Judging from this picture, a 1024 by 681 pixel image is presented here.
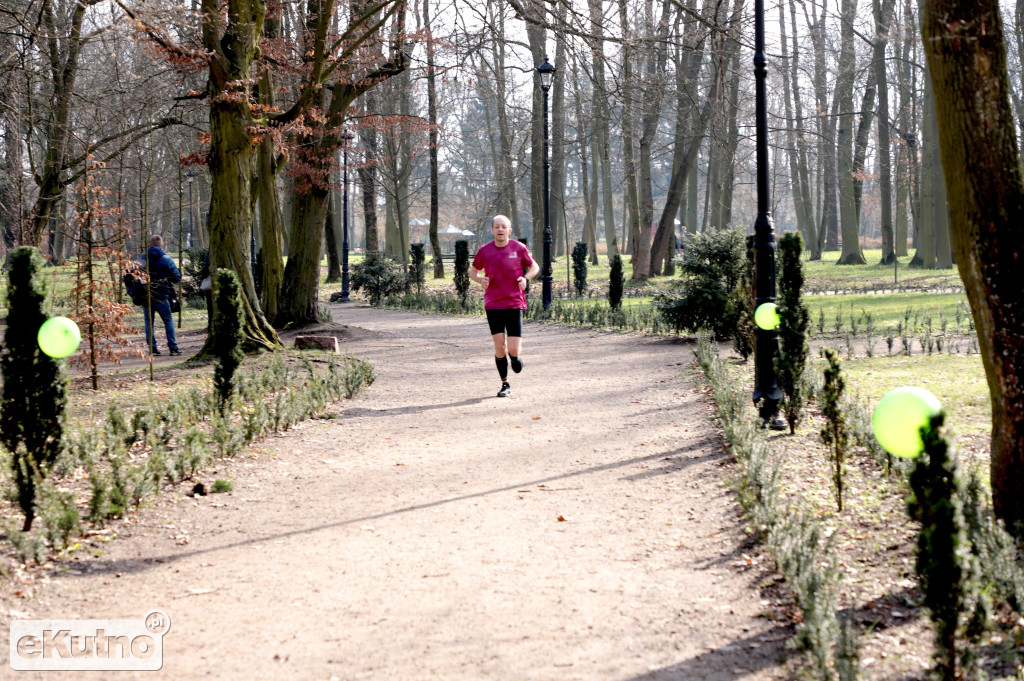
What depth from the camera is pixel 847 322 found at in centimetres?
1653

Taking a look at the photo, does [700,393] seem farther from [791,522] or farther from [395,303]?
[395,303]

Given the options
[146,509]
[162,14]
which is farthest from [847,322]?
[146,509]

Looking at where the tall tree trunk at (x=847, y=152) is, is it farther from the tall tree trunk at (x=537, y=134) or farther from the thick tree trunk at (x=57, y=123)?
the thick tree trunk at (x=57, y=123)

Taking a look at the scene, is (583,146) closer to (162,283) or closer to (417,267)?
(417,267)

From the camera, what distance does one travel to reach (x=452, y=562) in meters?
4.94

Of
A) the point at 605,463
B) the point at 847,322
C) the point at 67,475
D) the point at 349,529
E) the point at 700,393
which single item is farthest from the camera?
the point at 847,322

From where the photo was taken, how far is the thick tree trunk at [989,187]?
4605mm

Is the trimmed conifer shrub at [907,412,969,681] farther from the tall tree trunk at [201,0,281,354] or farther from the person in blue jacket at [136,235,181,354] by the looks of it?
the person in blue jacket at [136,235,181,354]

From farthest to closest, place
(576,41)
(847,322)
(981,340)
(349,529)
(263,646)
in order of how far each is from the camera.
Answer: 1. (847,322)
2. (576,41)
3. (349,529)
4. (981,340)
5. (263,646)

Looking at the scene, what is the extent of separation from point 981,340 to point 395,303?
21.2m

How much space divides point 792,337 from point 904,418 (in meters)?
4.35

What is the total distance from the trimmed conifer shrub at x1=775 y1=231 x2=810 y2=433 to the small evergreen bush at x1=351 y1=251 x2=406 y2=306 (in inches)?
748

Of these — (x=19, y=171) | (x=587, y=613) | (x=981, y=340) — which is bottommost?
(x=587, y=613)

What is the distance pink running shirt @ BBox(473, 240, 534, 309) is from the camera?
10.1 metres
